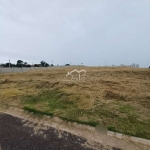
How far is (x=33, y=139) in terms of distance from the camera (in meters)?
3.15

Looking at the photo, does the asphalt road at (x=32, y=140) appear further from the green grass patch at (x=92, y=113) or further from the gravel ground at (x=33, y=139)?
the green grass patch at (x=92, y=113)

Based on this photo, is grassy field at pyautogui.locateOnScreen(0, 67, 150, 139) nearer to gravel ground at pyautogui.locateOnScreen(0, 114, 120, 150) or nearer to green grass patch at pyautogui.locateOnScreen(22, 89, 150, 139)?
green grass patch at pyautogui.locateOnScreen(22, 89, 150, 139)

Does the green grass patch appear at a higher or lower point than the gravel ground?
higher

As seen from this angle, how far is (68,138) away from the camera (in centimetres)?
320

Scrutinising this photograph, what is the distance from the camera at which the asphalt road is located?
113 inches

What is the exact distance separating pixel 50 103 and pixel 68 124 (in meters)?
1.64

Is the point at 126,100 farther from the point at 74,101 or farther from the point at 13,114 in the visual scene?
the point at 13,114

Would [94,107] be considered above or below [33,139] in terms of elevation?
above

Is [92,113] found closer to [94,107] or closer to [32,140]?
[94,107]

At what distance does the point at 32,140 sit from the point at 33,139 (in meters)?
0.04

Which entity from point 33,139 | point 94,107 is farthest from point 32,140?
point 94,107

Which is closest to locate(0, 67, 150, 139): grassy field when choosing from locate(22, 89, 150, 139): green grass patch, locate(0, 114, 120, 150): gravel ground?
locate(22, 89, 150, 139): green grass patch

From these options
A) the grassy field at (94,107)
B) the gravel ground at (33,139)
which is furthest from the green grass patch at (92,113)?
the gravel ground at (33,139)

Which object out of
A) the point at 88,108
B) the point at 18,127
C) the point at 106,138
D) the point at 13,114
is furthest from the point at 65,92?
the point at 106,138
